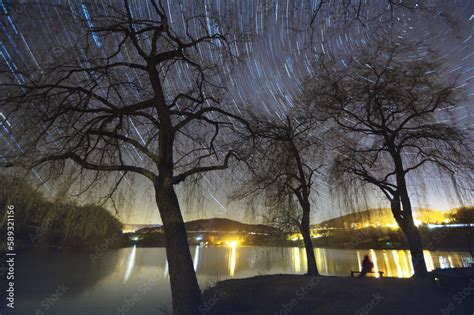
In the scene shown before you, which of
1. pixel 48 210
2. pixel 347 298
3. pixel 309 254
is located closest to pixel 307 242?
pixel 309 254

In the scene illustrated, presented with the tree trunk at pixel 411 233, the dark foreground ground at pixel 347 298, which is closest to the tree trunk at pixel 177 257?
the dark foreground ground at pixel 347 298

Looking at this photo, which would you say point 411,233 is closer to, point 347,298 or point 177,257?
point 347,298

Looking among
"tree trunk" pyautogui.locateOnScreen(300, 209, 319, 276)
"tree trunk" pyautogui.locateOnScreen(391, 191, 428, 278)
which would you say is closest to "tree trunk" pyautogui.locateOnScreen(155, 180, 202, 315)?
"tree trunk" pyautogui.locateOnScreen(300, 209, 319, 276)

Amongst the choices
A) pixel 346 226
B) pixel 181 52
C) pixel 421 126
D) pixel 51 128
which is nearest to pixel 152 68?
pixel 181 52

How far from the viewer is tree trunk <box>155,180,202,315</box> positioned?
6.95 meters

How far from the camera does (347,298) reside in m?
9.12

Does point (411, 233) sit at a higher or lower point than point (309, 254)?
higher

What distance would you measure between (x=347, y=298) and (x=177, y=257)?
19.1 ft

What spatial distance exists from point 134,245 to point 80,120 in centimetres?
15313

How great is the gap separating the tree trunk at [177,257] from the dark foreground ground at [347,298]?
0.49 m

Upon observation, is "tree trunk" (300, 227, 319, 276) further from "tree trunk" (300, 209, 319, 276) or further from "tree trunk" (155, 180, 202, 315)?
"tree trunk" (155, 180, 202, 315)

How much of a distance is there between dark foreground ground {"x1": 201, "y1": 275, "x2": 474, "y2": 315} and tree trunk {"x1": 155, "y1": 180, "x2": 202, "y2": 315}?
49 centimetres

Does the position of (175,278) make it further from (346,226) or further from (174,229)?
(346,226)

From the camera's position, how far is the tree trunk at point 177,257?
6.95 m
